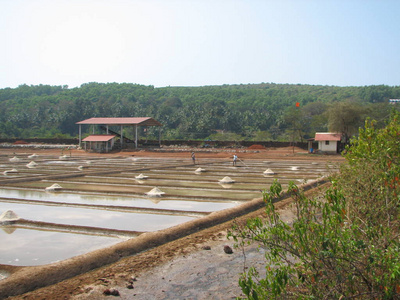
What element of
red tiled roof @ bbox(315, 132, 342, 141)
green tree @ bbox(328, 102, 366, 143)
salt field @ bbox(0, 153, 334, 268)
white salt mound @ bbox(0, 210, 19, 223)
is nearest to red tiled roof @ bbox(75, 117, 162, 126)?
red tiled roof @ bbox(315, 132, 342, 141)

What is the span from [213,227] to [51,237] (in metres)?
3.12

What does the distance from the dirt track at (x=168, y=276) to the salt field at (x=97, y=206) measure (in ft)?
3.55

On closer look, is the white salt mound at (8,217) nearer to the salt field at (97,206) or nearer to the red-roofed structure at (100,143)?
the salt field at (97,206)

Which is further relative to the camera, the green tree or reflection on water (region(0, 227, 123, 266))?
the green tree

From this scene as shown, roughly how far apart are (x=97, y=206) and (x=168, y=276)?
5.76m

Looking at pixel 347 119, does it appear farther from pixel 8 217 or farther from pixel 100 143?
pixel 8 217

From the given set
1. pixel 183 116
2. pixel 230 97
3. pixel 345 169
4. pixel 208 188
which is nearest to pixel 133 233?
pixel 345 169

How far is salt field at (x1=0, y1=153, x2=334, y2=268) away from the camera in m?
7.14

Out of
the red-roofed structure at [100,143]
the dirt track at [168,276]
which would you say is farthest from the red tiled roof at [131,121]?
the dirt track at [168,276]

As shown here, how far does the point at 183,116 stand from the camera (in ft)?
203

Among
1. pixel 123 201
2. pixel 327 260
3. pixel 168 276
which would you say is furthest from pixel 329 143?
pixel 327 260

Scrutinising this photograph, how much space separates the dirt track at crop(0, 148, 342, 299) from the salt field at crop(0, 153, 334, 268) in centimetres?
108

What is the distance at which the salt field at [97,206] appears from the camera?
7137mm

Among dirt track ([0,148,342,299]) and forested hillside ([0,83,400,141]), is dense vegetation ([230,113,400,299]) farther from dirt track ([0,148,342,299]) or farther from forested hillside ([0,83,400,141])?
forested hillside ([0,83,400,141])
